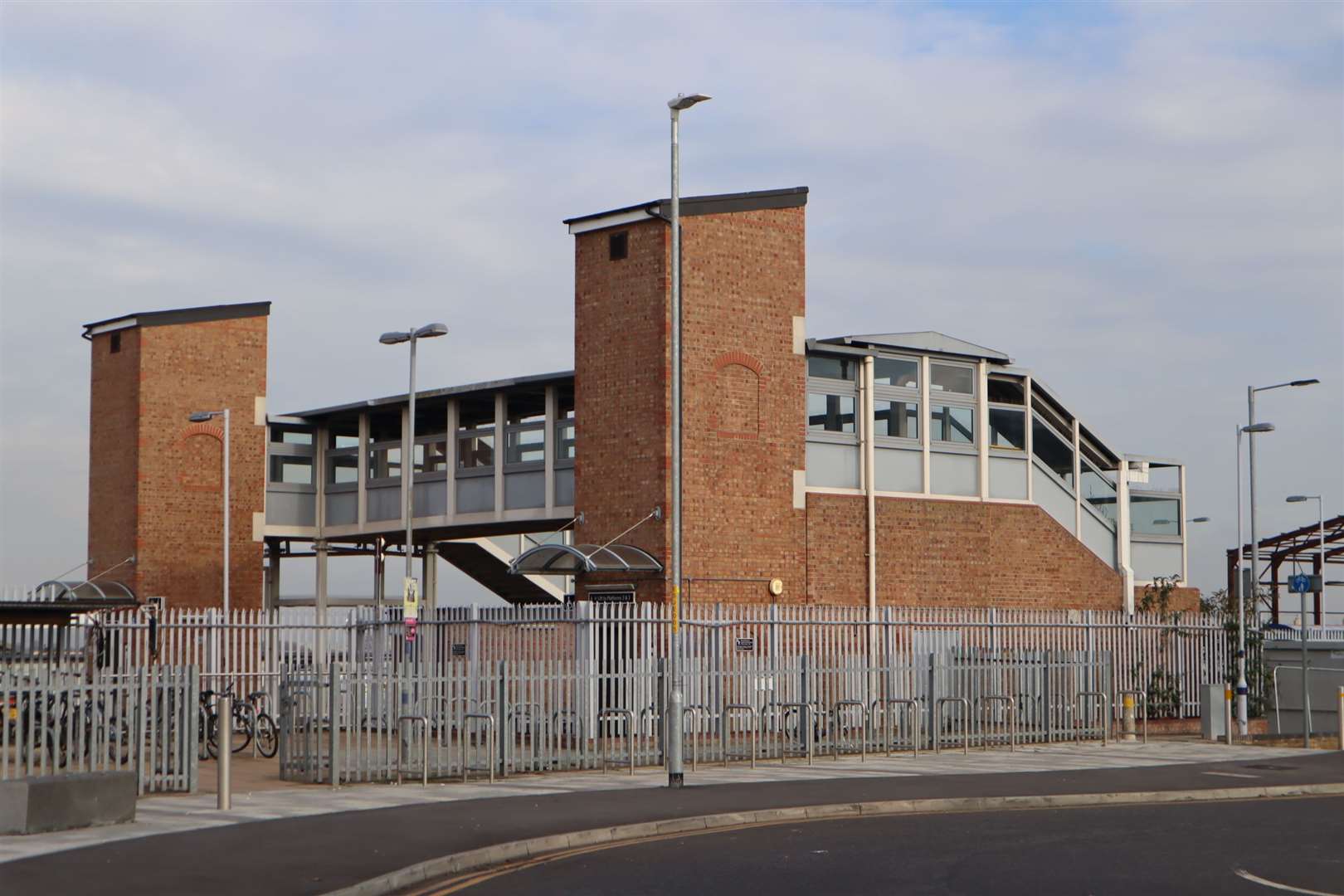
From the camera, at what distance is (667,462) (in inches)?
1175

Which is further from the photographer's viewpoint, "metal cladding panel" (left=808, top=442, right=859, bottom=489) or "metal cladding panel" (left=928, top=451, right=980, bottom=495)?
"metal cladding panel" (left=928, top=451, right=980, bottom=495)

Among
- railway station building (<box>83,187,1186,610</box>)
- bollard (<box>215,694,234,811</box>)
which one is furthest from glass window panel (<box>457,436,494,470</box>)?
bollard (<box>215,694,234,811</box>)

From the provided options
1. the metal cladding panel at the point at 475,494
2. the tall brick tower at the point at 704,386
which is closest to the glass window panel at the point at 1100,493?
the tall brick tower at the point at 704,386

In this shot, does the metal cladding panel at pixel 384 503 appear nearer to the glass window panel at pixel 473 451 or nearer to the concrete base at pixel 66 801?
the glass window panel at pixel 473 451

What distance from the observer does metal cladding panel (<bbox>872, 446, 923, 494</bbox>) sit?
33.2m

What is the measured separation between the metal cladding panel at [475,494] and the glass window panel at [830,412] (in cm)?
819

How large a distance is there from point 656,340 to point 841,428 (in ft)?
16.2

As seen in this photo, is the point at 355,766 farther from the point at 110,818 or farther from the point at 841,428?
the point at 841,428

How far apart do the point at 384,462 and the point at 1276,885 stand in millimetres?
30882

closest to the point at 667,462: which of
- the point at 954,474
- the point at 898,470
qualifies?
the point at 898,470

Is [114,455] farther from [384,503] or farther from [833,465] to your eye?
[833,465]

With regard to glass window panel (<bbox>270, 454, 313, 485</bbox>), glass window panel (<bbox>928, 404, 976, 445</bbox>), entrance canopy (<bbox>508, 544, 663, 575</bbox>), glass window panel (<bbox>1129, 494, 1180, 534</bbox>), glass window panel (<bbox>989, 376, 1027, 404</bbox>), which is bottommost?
entrance canopy (<bbox>508, 544, 663, 575</bbox>)

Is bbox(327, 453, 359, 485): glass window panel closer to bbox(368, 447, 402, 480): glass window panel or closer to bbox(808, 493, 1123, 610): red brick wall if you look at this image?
bbox(368, 447, 402, 480): glass window panel

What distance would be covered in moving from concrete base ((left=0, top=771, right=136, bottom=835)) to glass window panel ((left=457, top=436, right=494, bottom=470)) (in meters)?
22.3
